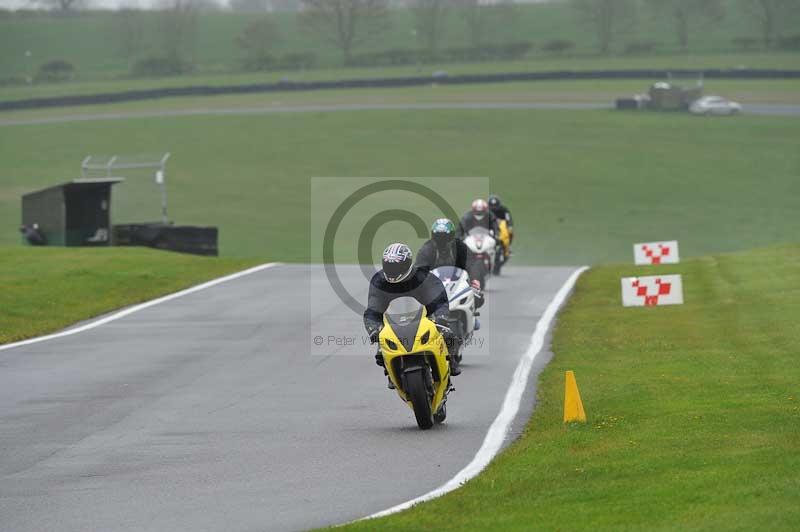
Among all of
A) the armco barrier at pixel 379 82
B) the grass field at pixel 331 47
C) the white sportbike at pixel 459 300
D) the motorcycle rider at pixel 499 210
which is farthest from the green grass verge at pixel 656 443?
the grass field at pixel 331 47

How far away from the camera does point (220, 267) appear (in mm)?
32812

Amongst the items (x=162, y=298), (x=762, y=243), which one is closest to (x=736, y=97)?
(x=762, y=243)

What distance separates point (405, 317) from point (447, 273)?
4.71 m

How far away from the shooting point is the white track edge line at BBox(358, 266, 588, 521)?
30.1 feet

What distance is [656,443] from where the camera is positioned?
10.6m

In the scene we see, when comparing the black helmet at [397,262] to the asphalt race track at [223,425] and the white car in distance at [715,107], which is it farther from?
the white car in distance at [715,107]

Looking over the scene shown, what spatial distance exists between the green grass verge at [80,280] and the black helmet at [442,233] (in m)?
7.58

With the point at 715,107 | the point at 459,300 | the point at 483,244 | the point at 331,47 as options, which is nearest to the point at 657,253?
the point at 483,244

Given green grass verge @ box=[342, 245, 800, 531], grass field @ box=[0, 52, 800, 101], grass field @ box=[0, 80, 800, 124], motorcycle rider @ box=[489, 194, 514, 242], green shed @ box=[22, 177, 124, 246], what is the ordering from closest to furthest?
green grass verge @ box=[342, 245, 800, 531] < motorcycle rider @ box=[489, 194, 514, 242] < green shed @ box=[22, 177, 124, 246] < grass field @ box=[0, 80, 800, 124] < grass field @ box=[0, 52, 800, 101]

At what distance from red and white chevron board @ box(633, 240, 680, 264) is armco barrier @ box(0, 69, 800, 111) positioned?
176ft

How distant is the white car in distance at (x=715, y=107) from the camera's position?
70.4 meters

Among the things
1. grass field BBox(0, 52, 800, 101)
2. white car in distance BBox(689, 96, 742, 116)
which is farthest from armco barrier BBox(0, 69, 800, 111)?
white car in distance BBox(689, 96, 742, 116)

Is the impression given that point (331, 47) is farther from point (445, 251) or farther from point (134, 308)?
point (445, 251)

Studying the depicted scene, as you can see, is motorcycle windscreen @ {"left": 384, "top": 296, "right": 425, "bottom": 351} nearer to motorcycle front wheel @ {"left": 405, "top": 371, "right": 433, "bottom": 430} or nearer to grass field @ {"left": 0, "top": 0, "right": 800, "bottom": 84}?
motorcycle front wheel @ {"left": 405, "top": 371, "right": 433, "bottom": 430}
